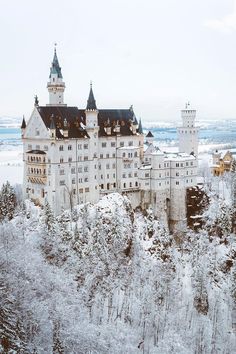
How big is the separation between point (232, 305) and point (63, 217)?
29.3 m

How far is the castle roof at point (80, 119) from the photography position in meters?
89.6

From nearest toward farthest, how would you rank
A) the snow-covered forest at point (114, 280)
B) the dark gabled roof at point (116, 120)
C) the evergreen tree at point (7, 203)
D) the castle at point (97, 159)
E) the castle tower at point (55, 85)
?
the snow-covered forest at point (114, 280) < the evergreen tree at point (7, 203) < the castle at point (97, 159) < the castle tower at point (55, 85) < the dark gabled roof at point (116, 120)

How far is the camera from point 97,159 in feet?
309

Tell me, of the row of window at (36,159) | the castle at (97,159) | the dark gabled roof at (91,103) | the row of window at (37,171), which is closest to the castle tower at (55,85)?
the castle at (97,159)

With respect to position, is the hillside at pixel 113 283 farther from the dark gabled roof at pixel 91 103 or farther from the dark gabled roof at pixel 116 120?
the dark gabled roof at pixel 91 103

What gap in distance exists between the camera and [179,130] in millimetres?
106875

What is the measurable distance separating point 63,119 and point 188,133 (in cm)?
2688

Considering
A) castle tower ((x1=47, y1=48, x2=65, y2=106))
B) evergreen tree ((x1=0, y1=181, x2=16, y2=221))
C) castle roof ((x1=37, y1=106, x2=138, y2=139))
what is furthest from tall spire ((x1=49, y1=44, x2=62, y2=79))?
evergreen tree ((x1=0, y1=181, x2=16, y2=221))

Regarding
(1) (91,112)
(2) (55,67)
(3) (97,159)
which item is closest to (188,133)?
(3) (97,159)

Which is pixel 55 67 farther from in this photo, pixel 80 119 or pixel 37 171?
pixel 37 171

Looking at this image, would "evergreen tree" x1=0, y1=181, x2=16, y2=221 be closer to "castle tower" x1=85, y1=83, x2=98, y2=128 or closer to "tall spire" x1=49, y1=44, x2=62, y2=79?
"castle tower" x1=85, y1=83, x2=98, y2=128

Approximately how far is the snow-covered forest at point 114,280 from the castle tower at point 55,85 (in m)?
18.1

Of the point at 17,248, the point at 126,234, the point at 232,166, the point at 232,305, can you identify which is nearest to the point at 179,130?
the point at 232,166

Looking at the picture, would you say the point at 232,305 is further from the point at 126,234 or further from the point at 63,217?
the point at 63,217
